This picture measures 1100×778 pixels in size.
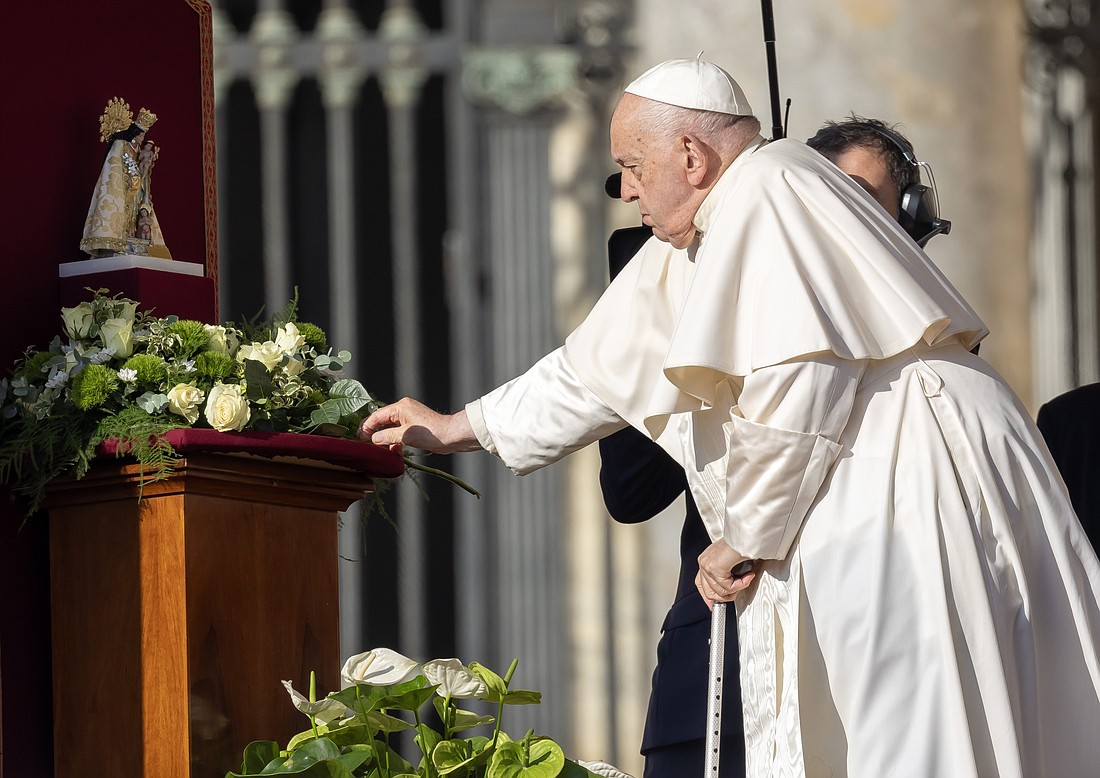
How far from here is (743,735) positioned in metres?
3.36

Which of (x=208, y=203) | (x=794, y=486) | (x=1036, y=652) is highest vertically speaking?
(x=208, y=203)

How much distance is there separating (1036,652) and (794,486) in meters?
0.51

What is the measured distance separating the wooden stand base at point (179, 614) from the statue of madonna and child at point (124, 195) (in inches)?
20.9

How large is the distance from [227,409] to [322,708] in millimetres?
554

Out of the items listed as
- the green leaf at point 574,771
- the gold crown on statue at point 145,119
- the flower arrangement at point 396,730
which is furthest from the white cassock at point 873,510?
the gold crown on statue at point 145,119

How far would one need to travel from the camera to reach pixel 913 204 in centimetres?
386

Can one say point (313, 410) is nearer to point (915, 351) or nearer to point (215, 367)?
point (215, 367)

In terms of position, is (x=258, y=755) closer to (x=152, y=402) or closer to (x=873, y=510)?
(x=152, y=402)

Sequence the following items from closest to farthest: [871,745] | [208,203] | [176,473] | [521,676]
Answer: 1. [871,745]
2. [176,473]
3. [208,203]
4. [521,676]

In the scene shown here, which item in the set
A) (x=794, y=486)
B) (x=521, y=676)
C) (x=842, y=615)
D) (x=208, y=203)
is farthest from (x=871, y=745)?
(x=521, y=676)

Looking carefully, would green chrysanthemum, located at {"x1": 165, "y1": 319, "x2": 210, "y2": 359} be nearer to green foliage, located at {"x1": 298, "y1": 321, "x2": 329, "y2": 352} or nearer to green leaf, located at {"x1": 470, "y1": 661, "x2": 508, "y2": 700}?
green foliage, located at {"x1": 298, "y1": 321, "x2": 329, "y2": 352}

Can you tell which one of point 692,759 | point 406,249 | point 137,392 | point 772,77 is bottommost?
point 692,759

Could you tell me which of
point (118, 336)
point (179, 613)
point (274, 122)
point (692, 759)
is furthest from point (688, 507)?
point (274, 122)

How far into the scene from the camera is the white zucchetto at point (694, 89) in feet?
10.8
